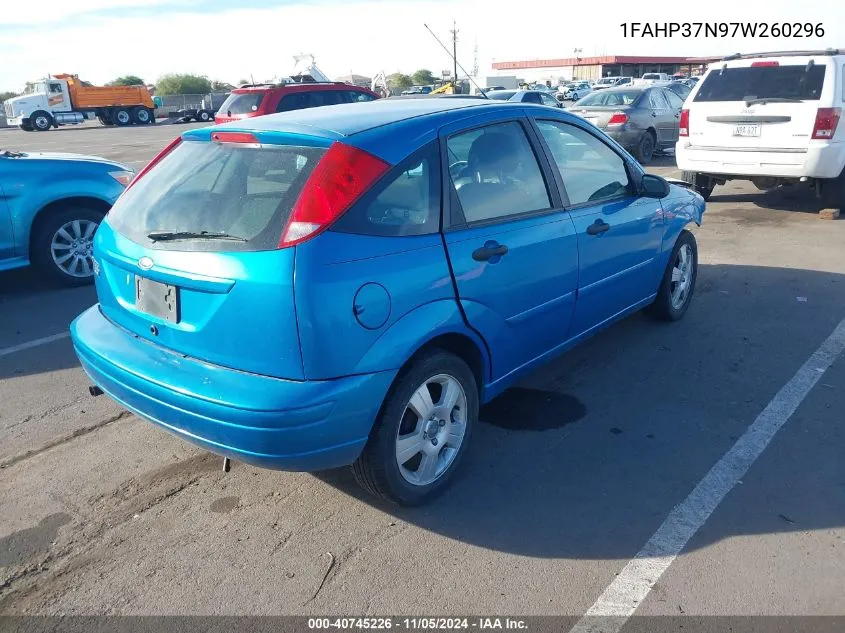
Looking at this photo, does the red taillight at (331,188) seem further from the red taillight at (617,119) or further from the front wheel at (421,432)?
the red taillight at (617,119)

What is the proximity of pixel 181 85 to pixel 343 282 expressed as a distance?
79.1 metres

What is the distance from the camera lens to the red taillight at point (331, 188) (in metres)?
2.67

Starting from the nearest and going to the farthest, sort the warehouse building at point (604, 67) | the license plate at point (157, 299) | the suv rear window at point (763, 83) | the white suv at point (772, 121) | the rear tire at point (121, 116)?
the license plate at point (157, 299), the white suv at point (772, 121), the suv rear window at point (763, 83), the rear tire at point (121, 116), the warehouse building at point (604, 67)

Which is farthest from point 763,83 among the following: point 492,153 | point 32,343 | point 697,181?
point 32,343

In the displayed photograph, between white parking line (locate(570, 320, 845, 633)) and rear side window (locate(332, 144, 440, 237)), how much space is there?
162 centimetres

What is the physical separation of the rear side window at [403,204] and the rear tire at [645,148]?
12.0 metres

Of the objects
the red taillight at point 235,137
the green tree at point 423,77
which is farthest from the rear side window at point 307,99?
the green tree at point 423,77

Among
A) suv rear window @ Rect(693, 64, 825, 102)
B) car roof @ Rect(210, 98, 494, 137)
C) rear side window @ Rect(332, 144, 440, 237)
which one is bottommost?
rear side window @ Rect(332, 144, 440, 237)

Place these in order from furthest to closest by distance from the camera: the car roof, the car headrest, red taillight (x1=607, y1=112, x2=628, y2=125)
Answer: red taillight (x1=607, y1=112, x2=628, y2=125) → the car headrest → the car roof

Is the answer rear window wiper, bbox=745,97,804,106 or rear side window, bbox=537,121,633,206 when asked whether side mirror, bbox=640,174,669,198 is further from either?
rear window wiper, bbox=745,97,804,106

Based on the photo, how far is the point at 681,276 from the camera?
545cm

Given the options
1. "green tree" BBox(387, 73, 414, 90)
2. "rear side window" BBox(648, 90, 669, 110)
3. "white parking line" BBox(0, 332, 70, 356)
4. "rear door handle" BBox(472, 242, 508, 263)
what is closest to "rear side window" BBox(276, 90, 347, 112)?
"rear side window" BBox(648, 90, 669, 110)

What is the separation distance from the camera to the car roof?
10.1 feet

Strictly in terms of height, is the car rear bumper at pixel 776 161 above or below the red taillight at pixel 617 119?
below
